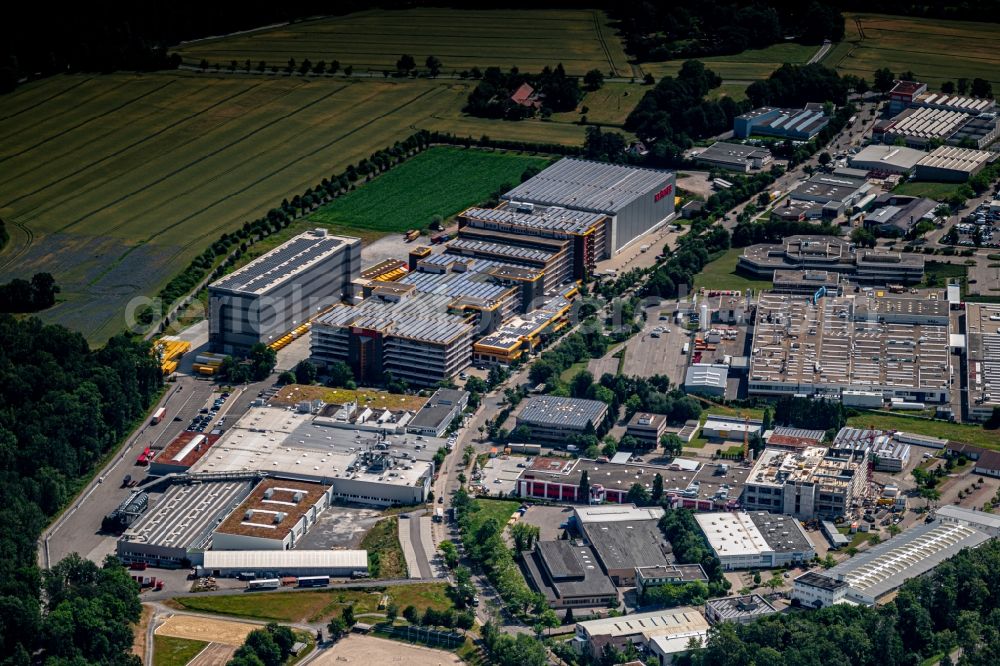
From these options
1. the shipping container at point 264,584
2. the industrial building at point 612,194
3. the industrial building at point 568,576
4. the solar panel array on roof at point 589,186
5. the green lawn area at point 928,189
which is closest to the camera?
the industrial building at point 568,576

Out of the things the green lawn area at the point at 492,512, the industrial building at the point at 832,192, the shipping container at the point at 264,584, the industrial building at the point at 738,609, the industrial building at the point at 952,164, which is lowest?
the shipping container at the point at 264,584

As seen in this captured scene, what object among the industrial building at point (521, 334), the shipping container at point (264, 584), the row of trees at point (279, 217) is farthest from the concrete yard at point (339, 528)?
the row of trees at point (279, 217)

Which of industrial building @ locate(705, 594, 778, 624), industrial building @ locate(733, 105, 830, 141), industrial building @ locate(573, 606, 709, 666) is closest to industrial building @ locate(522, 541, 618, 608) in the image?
industrial building @ locate(573, 606, 709, 666)

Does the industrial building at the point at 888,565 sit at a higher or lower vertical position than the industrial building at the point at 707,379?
lower

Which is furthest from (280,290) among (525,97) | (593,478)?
(525,97)

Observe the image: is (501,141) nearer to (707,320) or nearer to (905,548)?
(707,320)

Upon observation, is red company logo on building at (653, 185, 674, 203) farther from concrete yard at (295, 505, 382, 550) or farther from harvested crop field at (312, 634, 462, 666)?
harvested crop field at (312, 634, 462, 666)

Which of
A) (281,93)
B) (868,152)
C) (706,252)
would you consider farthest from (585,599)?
(281,93)

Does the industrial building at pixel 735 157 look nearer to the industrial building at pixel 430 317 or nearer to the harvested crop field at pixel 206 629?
the industrial building at pixel 430 317

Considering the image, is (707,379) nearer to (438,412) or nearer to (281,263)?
(438,412)

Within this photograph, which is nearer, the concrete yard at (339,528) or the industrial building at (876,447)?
the concrete yard at (339,528)
